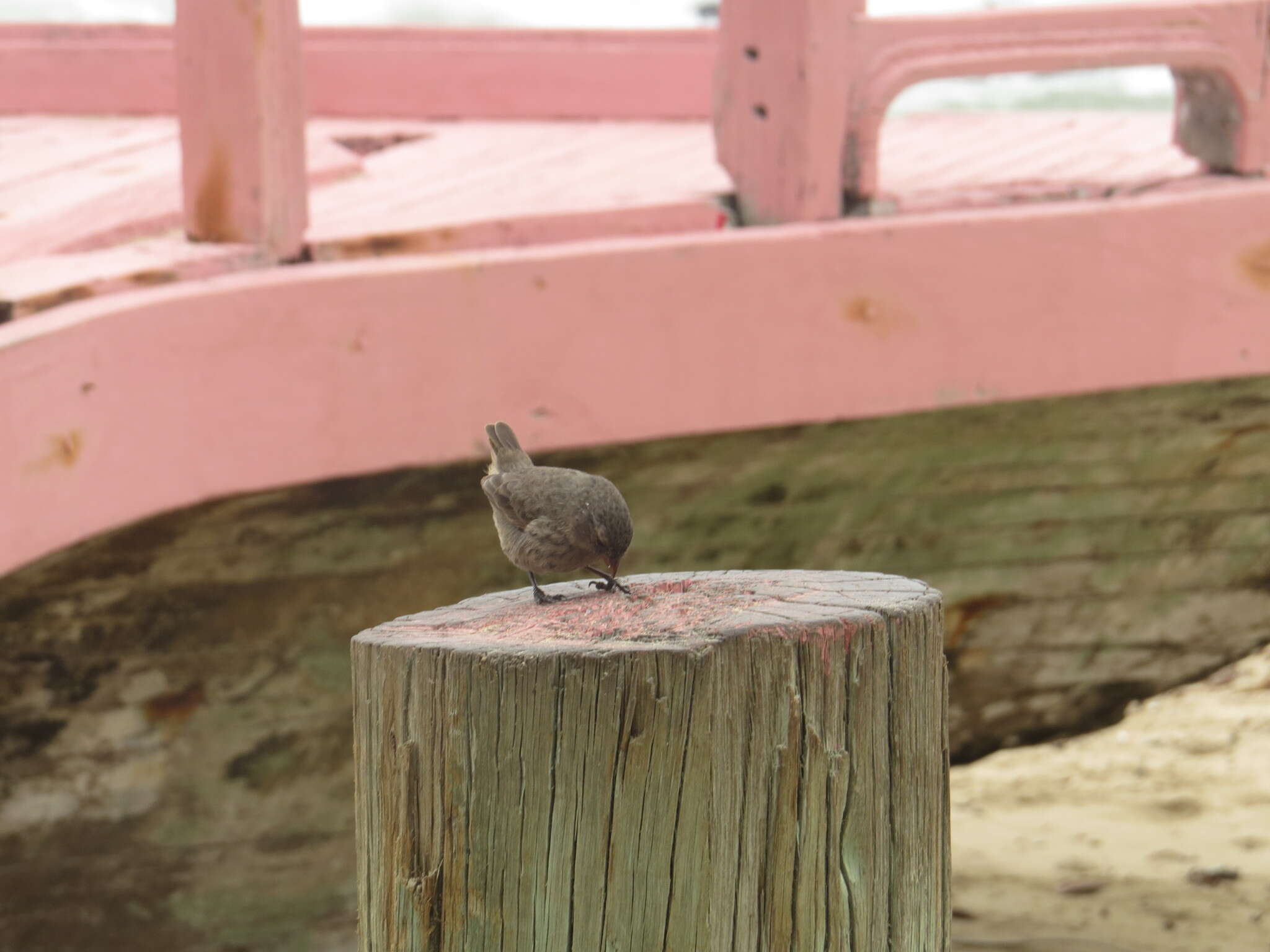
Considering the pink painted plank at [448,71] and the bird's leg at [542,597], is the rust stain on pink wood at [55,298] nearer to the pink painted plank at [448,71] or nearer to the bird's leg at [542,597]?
the bird's leg at [542,597]

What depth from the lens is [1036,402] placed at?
3.46 m

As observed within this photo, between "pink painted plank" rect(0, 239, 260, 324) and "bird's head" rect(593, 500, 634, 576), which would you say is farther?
"pink painted plank" rect(0, 239, 260, 324)

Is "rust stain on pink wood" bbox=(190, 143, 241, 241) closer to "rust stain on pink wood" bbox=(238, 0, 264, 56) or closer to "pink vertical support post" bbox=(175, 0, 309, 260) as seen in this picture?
"pink vertical support post" bbox=(175, 0, 309, 260)

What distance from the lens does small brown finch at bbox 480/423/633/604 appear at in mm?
2068

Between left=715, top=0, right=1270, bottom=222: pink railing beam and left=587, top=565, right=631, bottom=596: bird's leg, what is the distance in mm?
1450

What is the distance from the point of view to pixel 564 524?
2.08 metres

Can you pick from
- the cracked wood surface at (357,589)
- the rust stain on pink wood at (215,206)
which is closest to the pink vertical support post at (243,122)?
the rust stain on pink wood at (215,206)

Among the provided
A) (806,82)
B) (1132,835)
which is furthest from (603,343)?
(1132,835)

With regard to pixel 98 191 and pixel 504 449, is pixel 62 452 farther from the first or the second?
pixel 98 191

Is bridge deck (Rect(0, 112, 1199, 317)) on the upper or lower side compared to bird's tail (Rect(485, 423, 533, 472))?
upper

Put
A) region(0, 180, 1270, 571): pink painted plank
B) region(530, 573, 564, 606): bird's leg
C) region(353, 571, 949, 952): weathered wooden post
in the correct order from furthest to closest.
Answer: region(0, 180, 1270, 571): pink painted plank → region(530, 573, 564, 606): bird's leg → region(353, 571, 949, 952): weathered wooden post

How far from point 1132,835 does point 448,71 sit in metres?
3.55

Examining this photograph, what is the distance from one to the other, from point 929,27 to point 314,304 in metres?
1.47

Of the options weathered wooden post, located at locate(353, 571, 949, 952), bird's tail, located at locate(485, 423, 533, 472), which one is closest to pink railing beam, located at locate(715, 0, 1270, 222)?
bird's tail, located at locate(485, 423, 533, 472)
